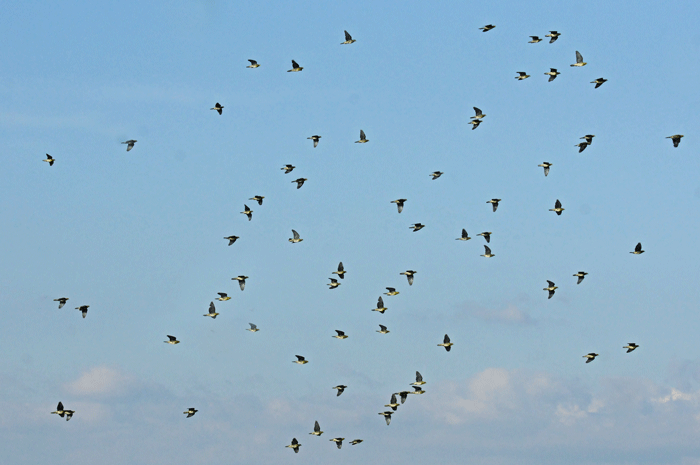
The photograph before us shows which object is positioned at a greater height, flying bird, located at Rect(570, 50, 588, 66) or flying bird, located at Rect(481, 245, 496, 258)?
flying bird, located at Rect(570, 50, 588, 66)

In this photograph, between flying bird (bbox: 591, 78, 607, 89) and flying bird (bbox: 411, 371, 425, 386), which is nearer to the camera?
flying bird (bbox: 591, 78, 607, 89)

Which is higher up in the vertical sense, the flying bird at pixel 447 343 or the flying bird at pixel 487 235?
the flying bird at pixel 487 235

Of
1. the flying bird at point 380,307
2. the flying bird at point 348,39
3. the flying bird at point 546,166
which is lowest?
the flying bird at point 380,307

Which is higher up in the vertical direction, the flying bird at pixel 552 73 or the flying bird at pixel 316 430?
the flying bird at pixel 552 73

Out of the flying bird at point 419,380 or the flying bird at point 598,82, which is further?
the flying bird at point 419,380

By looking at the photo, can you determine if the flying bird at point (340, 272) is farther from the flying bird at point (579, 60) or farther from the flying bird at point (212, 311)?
the flying bird at point (579, 60)

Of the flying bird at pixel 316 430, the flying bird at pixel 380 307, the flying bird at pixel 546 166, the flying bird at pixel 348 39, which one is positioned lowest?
the flying bird at pixel 316 430

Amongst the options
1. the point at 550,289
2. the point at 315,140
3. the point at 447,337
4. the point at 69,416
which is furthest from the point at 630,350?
the point at 69,416

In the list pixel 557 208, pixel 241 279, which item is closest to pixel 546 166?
pixel 557 208

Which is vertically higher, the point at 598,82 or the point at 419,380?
the point at 598,82

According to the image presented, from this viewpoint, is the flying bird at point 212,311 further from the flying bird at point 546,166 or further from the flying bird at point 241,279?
the flying bird at point 546,166

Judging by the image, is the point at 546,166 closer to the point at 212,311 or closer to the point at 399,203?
the point at 399,203

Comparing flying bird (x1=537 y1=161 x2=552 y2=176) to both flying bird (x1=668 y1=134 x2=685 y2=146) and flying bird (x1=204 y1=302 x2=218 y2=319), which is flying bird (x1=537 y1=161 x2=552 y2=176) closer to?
flying bird (x1=668 y1=134 x2=685 y2=146)

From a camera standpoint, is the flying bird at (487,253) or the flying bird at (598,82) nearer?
the flying bird at (598,82)
